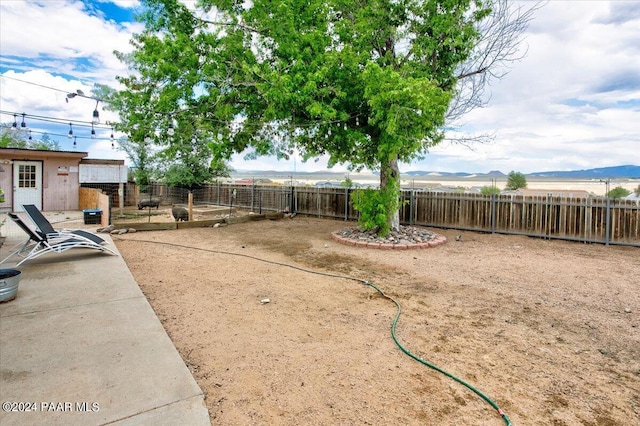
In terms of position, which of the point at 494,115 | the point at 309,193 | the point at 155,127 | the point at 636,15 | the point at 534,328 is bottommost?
the point at 534,328

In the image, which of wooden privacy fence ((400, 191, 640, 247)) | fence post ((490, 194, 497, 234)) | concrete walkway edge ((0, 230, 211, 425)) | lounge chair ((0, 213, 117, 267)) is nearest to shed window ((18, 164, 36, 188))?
lounge chair ((0, 213, 117, 267))

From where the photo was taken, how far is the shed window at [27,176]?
14461 millimetres

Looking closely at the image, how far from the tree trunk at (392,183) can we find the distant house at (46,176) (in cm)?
1372

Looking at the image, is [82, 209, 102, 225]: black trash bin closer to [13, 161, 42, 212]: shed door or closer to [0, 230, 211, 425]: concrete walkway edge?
[13, 161, 42, 212]: shed door

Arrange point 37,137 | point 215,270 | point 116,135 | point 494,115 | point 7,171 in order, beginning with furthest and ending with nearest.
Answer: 1. point 37,137
2. point 116,135
3. point 7,171
4. point 494,115
5. point 215,270

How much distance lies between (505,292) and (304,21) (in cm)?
733

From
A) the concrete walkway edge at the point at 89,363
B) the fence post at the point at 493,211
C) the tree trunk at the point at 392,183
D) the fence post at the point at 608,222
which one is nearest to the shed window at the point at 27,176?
the concrete walkway edge at the point at 89,363

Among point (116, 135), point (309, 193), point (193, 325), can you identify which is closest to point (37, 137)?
point (116, 135)

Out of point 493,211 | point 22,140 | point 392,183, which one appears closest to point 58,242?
point 392,183

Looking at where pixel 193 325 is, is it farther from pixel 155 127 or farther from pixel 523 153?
pixel 523 153

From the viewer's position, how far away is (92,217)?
36.8ft

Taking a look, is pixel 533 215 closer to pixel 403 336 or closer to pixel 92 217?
pixel 403 336

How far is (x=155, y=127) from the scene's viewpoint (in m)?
8.76

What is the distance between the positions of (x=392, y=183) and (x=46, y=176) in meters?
15.0
